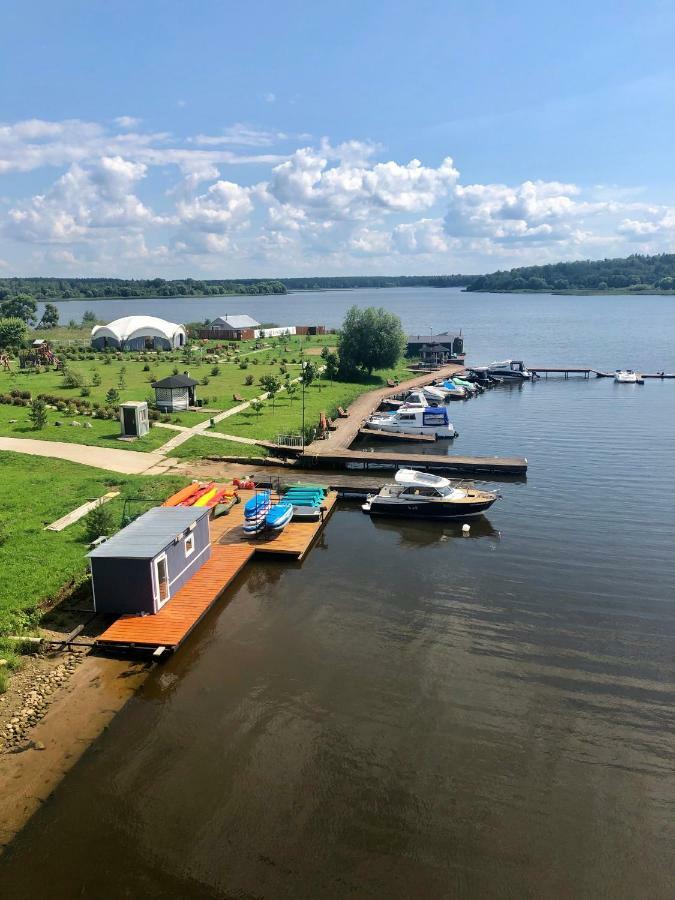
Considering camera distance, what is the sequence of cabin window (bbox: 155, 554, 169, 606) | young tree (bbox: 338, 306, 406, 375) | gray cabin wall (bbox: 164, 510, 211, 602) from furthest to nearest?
young tree (bbox: 338, 306, 406, 375), gray cabin wall (bbox: 164, 510, 211, 602), cabin window (bbox: 155, 554, 169, 606)

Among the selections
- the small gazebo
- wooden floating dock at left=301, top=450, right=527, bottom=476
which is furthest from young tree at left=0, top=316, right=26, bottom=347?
wooden floating dock at left=301, top=450, right=527, bottom=476

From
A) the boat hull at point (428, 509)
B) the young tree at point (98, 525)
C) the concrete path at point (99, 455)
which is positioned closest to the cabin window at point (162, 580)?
the young tree at point (98, 525)

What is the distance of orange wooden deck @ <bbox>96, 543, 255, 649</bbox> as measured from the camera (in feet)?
68.9

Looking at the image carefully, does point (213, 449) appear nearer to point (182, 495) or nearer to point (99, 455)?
point (99, 455)

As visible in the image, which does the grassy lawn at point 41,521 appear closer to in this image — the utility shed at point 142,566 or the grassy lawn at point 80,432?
the utility shed at point 142,566

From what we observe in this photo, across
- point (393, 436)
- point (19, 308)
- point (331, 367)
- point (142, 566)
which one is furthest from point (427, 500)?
point (19, 308)

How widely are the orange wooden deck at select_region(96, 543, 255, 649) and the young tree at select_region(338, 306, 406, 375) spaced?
5223 centimetres

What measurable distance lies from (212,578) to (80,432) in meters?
25.3

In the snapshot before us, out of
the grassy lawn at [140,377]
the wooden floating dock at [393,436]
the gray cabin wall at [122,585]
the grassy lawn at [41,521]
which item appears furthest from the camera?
the wooden floating dock at [393,436]

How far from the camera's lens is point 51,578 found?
24078mm

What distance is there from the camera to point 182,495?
32.8m

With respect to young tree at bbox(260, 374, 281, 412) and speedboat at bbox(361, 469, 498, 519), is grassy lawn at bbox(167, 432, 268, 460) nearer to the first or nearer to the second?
speedboat at bbox(361, 469, 498, 519)

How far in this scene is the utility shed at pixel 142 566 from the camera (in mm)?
22406

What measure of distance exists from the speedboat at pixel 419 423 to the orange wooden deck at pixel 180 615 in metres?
28.6
